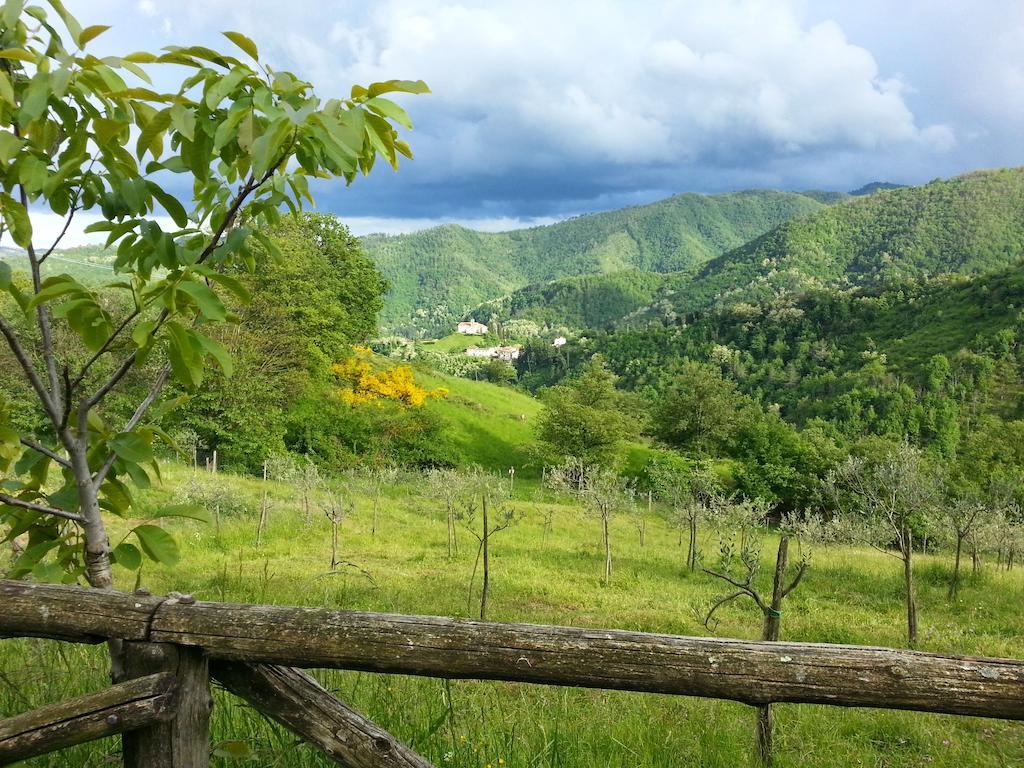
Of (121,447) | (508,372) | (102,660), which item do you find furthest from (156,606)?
(508,372)

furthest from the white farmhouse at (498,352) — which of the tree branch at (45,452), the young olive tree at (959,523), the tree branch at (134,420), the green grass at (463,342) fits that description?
the tree branch at (45,452)

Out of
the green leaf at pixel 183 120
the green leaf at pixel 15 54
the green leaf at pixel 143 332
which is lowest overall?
the green leaf at pixel 143 332

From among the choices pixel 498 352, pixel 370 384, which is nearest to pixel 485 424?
pixel 370 384

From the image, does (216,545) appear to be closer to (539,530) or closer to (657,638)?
(539,530)

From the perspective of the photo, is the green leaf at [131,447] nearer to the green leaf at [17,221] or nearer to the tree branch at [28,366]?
the tree branch at [28,366]

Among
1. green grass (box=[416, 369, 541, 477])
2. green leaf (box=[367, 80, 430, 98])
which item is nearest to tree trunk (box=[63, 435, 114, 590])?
green leaf (box=[367, 80, 430, 98])

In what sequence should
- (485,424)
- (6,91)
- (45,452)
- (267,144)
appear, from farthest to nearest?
(485,424), (45,452), (6,91), (267,144)

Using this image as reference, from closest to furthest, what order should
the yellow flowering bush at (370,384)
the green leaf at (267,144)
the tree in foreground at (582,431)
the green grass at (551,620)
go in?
the green leaf at (267,144)
the green grass at (551,620)
the yellow flowering bush at (370,384)
the tree in foreground at (582,431)

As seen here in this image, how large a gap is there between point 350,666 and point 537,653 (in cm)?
56

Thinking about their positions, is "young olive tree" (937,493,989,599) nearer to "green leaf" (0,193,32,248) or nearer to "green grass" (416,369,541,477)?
"green leaf" (0,193,32,248)

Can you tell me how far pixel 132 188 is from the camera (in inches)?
71.7

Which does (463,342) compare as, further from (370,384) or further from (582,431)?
(370,384)

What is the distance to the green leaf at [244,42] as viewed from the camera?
1.59 metres

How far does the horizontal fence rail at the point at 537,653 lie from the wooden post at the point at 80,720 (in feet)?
0.50
